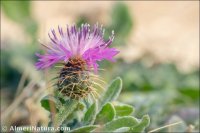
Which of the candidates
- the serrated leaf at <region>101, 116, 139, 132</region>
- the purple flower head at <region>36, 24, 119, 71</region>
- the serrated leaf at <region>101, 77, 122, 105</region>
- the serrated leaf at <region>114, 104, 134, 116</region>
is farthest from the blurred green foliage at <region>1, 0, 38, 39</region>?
the purple flower head at <region>36, 24, 119, 71</region>

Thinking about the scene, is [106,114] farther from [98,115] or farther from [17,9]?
[17,9]

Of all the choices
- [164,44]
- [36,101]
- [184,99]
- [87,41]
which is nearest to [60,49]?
[87,41]

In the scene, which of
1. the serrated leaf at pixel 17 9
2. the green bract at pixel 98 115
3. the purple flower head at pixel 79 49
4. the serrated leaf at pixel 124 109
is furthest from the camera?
the serrated leaf at pixel 17 9

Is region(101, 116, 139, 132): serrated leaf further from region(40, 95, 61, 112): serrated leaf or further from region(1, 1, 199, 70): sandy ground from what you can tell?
region(1, 1, 199, 70): sandy ground

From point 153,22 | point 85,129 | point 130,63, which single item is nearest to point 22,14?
point 130,63

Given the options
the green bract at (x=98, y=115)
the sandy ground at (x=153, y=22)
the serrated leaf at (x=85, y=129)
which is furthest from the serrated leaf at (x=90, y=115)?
the sandy ground at (x=153, y=22)

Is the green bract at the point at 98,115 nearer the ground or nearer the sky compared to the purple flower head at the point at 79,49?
nearer the ground

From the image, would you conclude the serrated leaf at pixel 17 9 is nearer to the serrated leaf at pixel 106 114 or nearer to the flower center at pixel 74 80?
the serrated leaf at pixel 106 114
